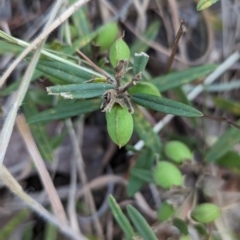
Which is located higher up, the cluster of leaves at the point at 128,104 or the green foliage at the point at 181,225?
the cluster of leaves at the point at 128,104

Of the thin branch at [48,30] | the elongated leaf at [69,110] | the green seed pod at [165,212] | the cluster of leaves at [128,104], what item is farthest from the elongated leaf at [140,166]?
the thin branch at [48,30]

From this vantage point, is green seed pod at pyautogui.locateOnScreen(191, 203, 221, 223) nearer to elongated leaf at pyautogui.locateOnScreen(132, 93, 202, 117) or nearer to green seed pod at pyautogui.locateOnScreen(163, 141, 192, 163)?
green seed pod at pyautogui.locateOnScreen(163, 141, 192, 163)

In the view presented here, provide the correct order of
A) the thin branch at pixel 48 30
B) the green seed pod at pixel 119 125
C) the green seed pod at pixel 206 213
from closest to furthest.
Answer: the green seed pod at pixel 119 125 → the thin branch at pixel 48 30 → the green seed pod at pixel 206 213

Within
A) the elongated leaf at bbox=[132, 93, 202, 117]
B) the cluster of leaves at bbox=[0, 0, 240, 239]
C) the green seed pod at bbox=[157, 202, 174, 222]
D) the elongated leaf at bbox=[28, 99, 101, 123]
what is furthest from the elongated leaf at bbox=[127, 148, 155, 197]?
the elongated leaf at bbox=[132, 93, 202, 117]

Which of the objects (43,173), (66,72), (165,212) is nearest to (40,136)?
(43,173)

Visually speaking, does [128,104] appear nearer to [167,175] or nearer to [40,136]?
[167,175]

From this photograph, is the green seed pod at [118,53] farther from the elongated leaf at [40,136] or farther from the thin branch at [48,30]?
the elongated leaf at [40,136]
